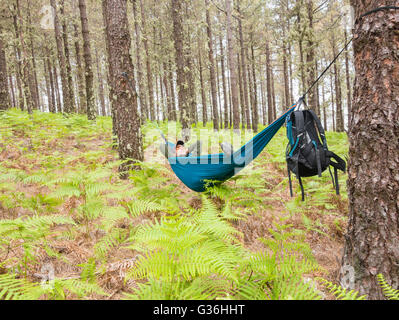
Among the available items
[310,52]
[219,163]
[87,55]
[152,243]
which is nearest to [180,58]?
[87,55]

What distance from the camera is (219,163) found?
283 cm

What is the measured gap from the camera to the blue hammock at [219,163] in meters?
2.78

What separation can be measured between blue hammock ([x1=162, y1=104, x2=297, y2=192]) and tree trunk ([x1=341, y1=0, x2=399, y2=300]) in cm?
119

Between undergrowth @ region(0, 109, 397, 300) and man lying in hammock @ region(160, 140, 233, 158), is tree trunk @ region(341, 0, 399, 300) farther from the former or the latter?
man lying in hammock @ region(160, 140, 233, 158)

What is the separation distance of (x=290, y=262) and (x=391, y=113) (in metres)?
1.06

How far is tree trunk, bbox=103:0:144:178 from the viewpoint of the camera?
358cm

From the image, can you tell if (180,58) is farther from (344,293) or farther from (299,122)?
(344,293)

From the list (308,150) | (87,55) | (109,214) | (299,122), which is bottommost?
(109,214)

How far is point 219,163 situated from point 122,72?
2.13m

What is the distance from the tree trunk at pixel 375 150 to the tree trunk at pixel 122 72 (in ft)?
9.50

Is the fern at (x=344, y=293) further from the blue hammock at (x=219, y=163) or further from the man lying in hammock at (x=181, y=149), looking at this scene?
the man lying in hammock at (x=181, y=149)

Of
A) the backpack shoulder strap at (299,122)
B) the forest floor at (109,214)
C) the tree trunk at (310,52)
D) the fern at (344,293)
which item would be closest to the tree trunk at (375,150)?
the fern at (344,293)
